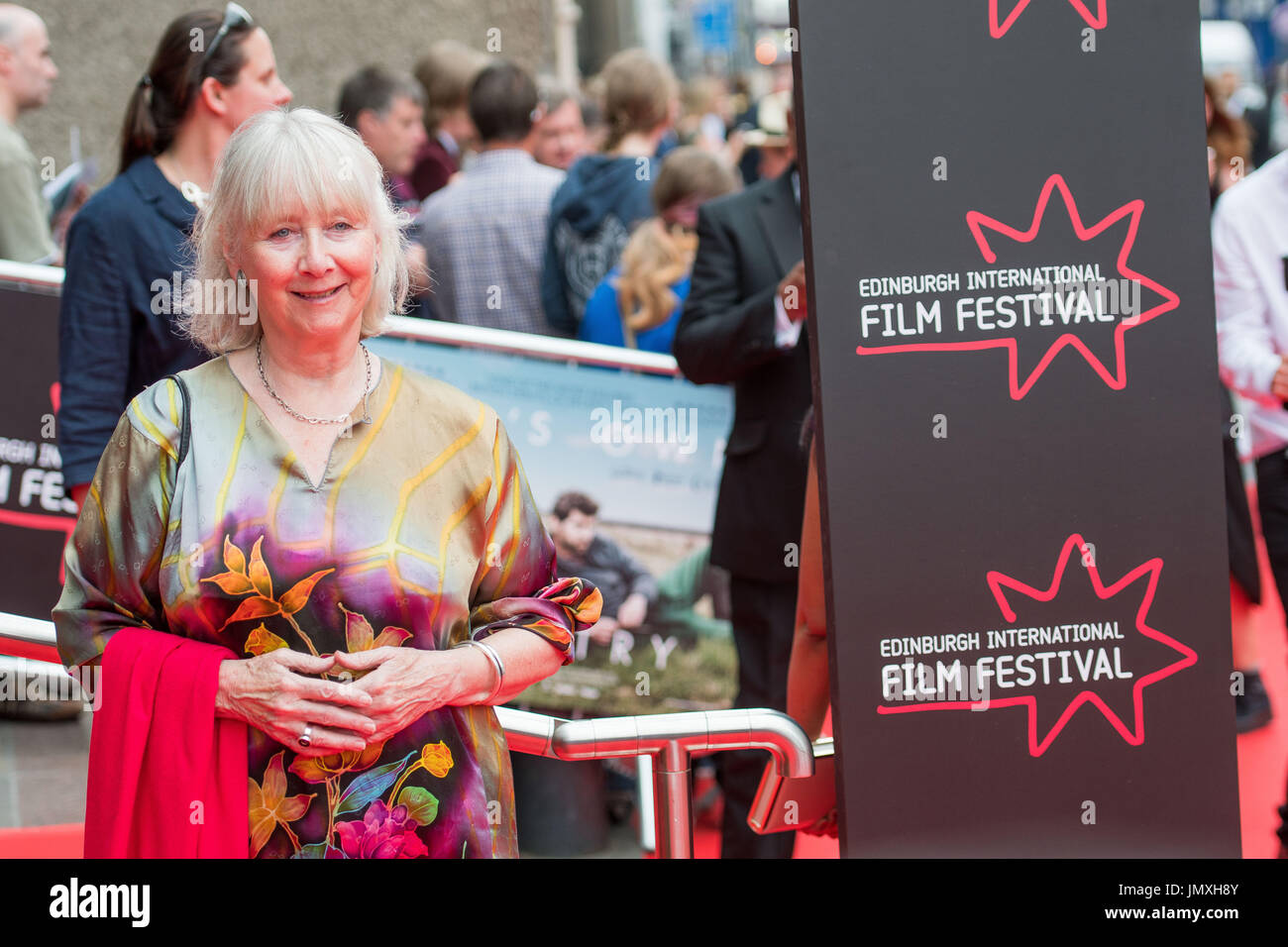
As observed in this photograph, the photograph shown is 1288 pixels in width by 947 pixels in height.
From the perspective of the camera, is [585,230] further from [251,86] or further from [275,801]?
[275,801]

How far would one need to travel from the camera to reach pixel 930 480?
2229 millimetres

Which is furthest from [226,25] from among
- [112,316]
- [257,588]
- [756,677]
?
[756,677]

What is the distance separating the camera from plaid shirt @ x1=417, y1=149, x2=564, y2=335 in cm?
500

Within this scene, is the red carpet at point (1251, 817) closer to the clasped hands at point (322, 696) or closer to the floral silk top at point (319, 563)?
the floral silk top at point (319, 563)

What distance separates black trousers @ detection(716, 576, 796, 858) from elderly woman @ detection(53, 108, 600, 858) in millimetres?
1612

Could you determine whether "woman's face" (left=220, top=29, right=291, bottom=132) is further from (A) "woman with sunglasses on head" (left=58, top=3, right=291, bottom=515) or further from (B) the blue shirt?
(B) the blue shirt

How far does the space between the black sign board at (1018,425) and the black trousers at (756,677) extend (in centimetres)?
138

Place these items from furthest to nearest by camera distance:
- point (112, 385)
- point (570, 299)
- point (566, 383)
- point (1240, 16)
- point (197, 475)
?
point (1240, 16) < point (570, 299) < point (566, 383) < point (112, 385) < point (197, 475)

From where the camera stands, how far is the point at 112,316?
305 centimetres

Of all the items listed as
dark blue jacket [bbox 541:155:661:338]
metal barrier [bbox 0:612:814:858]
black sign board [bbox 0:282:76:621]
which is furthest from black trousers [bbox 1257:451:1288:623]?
black sign board [bbox 0:282:76:621]
